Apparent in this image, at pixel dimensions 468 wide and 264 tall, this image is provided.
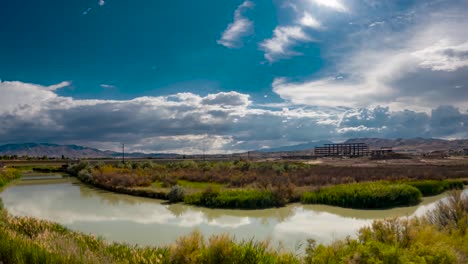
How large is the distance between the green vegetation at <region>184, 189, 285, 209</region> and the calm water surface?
75cm

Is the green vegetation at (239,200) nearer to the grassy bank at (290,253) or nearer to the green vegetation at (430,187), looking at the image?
the green vegetation at (430,187)

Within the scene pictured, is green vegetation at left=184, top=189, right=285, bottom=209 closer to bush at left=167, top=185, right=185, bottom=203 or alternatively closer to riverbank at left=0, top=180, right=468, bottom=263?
bush at left=167, top=185, right=185, bottom=203

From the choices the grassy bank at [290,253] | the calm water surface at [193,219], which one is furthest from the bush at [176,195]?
the grassy bank at [290,253]

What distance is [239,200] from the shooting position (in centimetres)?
1861

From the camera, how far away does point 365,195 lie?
60.8 ft

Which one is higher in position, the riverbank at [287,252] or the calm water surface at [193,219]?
the riverbank at [287,252]

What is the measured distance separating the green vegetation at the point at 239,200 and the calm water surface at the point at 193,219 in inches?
29.6

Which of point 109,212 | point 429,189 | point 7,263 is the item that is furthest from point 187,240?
point 429,189

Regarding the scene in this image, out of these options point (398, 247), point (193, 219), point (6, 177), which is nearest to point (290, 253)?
point (398, 247)

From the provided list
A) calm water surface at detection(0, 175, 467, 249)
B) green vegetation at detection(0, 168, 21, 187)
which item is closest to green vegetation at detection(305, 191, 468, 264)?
calm water surface at detection(0, 175, 467, 249)

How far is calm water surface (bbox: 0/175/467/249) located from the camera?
1270cm

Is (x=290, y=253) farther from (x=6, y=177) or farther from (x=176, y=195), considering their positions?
(x=6, y=177)

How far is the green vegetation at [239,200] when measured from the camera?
18.4 m

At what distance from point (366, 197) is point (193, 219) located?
8.96m
